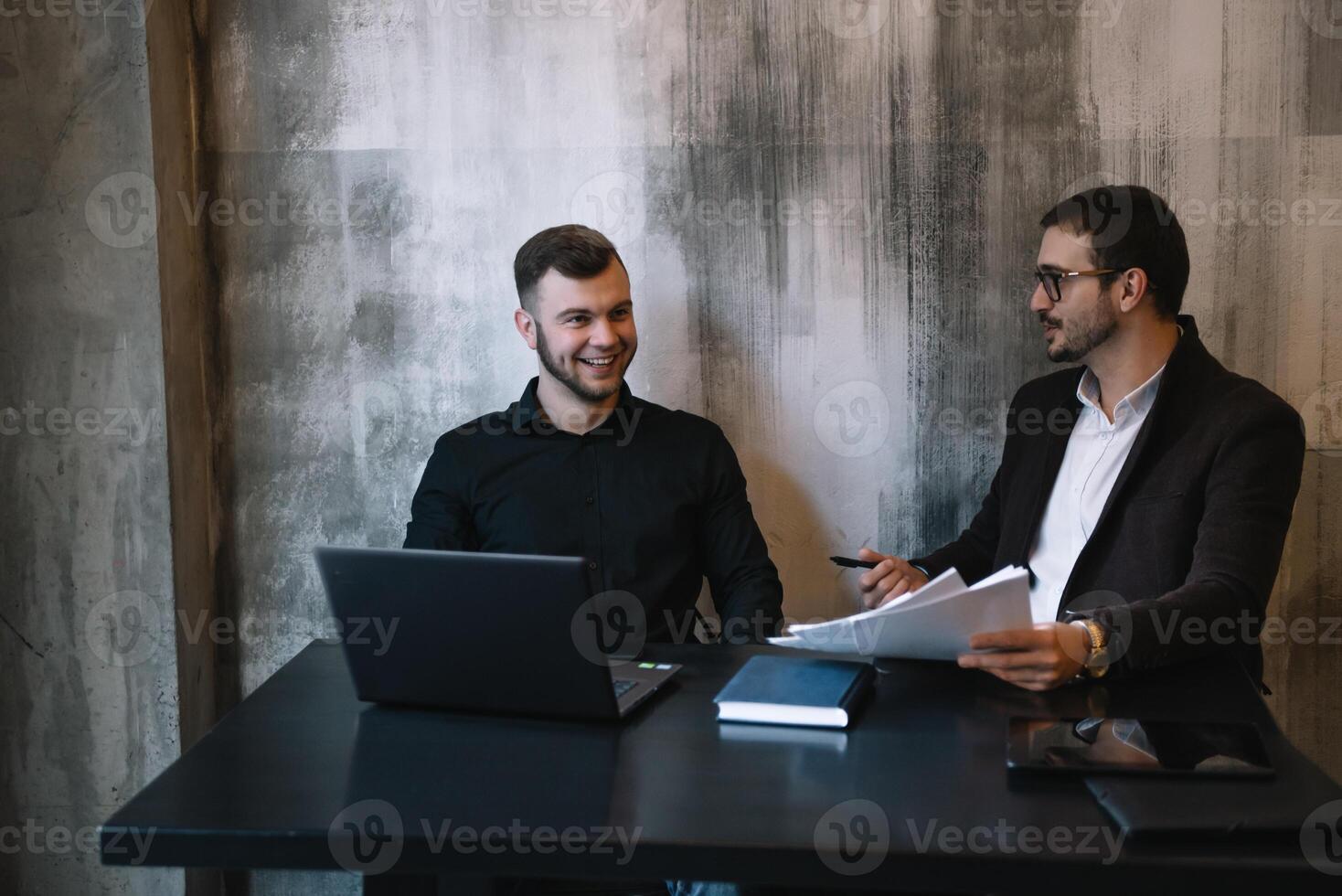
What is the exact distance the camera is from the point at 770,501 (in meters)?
2.81

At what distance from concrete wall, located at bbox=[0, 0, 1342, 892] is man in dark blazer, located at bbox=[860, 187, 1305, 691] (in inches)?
13.3

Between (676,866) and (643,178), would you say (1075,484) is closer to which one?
(643,178)

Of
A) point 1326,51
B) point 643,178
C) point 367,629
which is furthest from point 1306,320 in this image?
point 367,629

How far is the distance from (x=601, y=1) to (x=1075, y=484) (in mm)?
1548

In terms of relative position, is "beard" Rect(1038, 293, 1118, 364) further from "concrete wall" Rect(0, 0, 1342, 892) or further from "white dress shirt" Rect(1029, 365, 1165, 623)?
"concrete wall" Rect(0, 0, 1342, 892)

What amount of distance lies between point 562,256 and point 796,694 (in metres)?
1.24

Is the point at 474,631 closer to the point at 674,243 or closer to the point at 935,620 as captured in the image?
the point at 935,620

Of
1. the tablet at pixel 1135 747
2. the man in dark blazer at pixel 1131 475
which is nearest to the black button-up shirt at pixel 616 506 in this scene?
the man in dark blazer at pixel 1131 475

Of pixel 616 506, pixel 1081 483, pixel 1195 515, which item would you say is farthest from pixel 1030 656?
pixel 616 506

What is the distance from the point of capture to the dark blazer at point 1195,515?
1831 mm

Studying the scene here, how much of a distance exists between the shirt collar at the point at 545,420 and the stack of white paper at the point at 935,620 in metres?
0.97

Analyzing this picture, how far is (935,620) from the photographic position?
157 centimetres

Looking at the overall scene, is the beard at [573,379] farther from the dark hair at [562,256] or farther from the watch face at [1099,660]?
the watch face at [1099,660]

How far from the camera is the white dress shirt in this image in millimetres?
2264
